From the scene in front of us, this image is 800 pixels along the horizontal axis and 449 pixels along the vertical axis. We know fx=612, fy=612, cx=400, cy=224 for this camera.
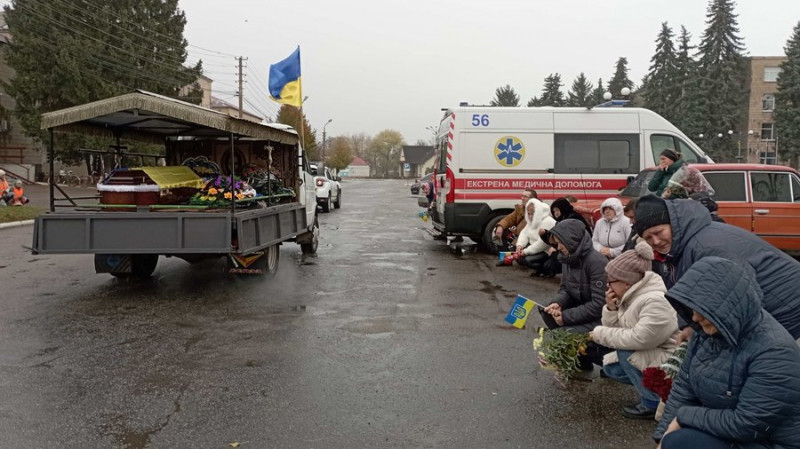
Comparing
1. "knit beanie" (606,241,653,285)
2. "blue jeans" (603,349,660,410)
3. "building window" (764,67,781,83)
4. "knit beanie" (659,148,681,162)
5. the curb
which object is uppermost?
"building window" (764,67,781,83)

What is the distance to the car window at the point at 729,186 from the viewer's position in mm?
10258

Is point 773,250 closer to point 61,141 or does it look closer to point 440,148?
point 440,148

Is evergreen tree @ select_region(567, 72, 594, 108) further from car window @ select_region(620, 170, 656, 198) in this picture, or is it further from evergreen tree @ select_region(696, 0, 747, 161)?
car window @ select_region(620, 170, 656, 198)

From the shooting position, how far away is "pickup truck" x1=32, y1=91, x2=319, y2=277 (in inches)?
295

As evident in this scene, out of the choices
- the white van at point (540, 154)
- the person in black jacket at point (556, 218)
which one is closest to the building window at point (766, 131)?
the white van at point (540, 154)

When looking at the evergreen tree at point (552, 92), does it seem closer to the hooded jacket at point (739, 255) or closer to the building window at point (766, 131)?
the building window at point (766, 131)

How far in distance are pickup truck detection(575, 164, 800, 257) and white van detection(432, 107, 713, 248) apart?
1825mm

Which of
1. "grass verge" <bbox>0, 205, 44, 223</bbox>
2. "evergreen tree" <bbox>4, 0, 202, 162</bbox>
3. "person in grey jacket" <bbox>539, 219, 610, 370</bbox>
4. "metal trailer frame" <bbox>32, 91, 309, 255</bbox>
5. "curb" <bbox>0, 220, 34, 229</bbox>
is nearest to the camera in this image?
"person in grey jacket" <bbox>539, 219, 610, 370</bbox>

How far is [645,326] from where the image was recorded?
13.0 ft

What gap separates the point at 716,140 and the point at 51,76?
5249cm

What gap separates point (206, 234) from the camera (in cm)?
760

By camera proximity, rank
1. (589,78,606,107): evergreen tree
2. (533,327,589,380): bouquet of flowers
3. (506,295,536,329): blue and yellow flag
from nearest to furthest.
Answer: (533,327,589,380): bouquet of flowers → (506,295,536,329): blue and yellow flag → (589,78,606,107): evergreen tree

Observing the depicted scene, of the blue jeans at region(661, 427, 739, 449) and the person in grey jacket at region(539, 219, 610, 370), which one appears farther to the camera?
the person in grey jacket at region(539, 219, 610, 370)

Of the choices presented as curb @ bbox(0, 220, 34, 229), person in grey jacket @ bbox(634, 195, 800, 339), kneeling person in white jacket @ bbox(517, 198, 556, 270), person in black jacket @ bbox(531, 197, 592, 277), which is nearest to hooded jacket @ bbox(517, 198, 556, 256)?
kneeling person in white jacket @ bbox(517, 198, 556, 270)
